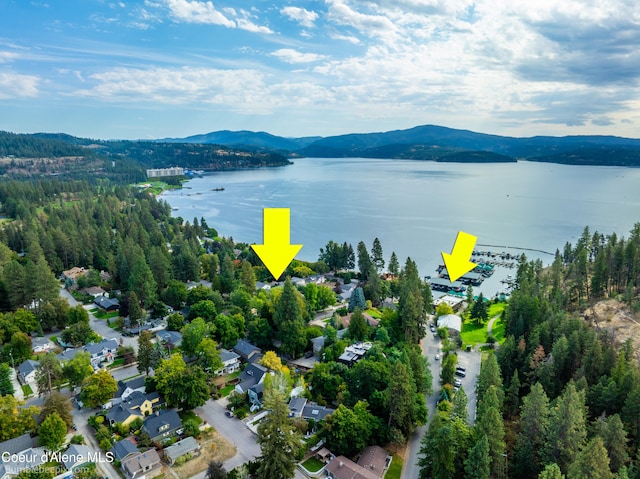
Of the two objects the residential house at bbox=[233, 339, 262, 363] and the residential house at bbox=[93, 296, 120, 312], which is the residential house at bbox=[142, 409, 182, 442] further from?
the residential house at bbox=[93, 296, 120, 312]

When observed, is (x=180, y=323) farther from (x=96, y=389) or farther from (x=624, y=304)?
(x=624, y=304)

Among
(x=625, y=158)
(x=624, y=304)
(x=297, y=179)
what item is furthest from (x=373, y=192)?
(x=625, y=158)

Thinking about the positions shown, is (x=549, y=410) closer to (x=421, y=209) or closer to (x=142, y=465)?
(x=142, y=465)

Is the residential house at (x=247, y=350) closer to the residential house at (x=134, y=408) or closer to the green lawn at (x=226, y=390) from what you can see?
the green lawn at (x=226, y=390)

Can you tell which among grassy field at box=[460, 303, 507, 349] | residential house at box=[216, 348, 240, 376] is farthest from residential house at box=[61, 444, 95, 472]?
grassy field at box=[460, 303, 507, 349]

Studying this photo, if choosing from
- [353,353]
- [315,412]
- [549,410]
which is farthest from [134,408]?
[549,410]

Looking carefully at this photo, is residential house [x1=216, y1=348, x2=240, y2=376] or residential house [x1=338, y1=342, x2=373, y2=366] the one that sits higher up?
residential house [x1=338, y1=342, x2=373, y2=366]
